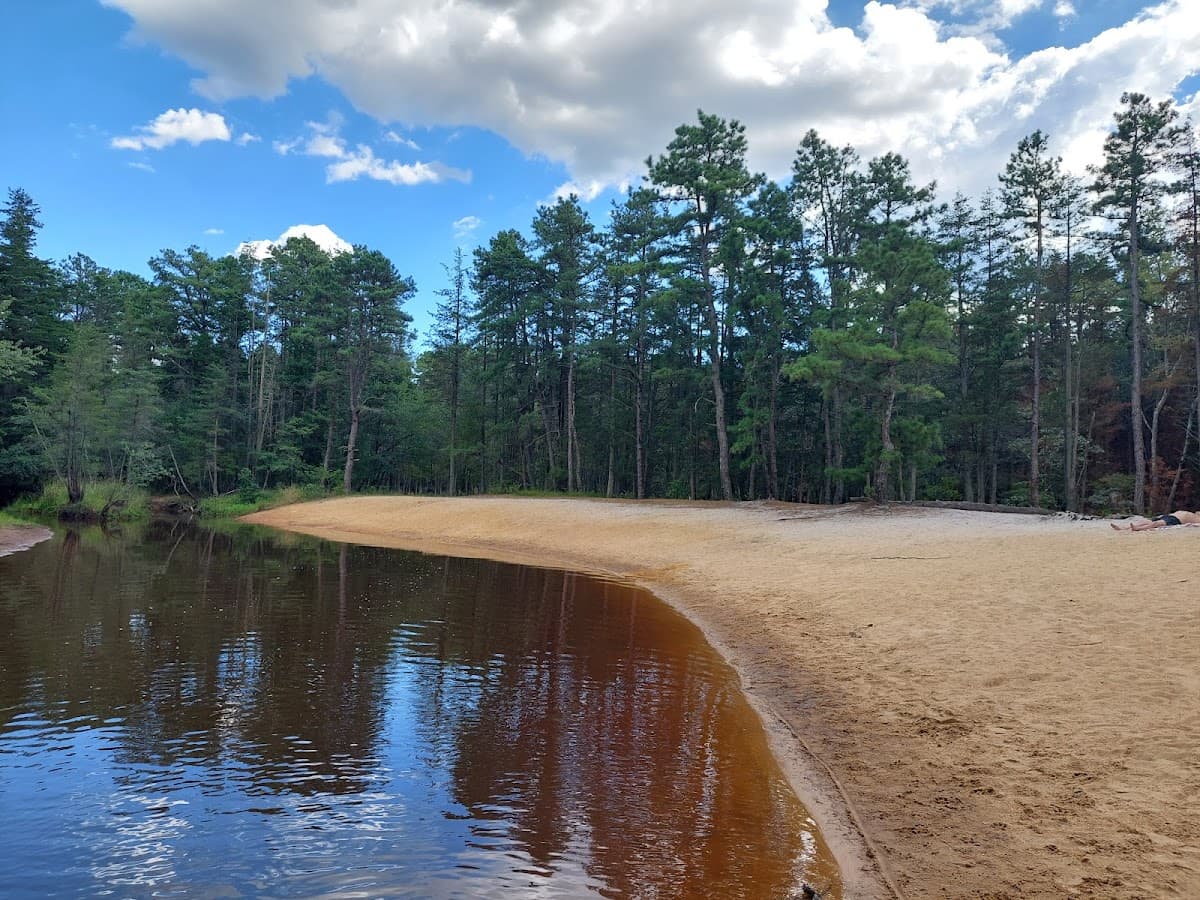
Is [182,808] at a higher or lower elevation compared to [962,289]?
lower

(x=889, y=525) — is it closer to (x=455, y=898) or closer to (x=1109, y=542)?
(x=1109, y=542)

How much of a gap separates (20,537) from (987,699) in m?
31.1

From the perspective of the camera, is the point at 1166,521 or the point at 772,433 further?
the point at 772,433

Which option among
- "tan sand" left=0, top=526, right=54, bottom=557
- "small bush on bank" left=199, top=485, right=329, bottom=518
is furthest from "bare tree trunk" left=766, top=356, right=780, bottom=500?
"small bush on bank" left=199, top=485, right=329, bottom=518

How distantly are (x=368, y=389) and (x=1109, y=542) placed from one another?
174 feet

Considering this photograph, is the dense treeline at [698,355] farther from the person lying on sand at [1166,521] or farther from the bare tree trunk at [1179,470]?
the person lying on sand at [1166,521]

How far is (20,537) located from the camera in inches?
955

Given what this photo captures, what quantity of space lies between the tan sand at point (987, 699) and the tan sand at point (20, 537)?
70.4 ft

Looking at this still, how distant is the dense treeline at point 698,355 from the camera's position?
1067 inches

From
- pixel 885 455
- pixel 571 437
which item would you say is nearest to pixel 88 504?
pixel 571 437

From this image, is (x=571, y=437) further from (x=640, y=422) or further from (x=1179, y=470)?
(x=1179, y=470)

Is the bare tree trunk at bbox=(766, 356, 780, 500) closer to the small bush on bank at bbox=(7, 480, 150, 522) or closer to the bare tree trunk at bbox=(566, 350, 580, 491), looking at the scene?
the bare tree trunk at bbox=(566, 350, 580, 491)

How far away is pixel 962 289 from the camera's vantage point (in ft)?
133

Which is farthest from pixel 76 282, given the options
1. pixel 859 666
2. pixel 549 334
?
pixel 859 666
